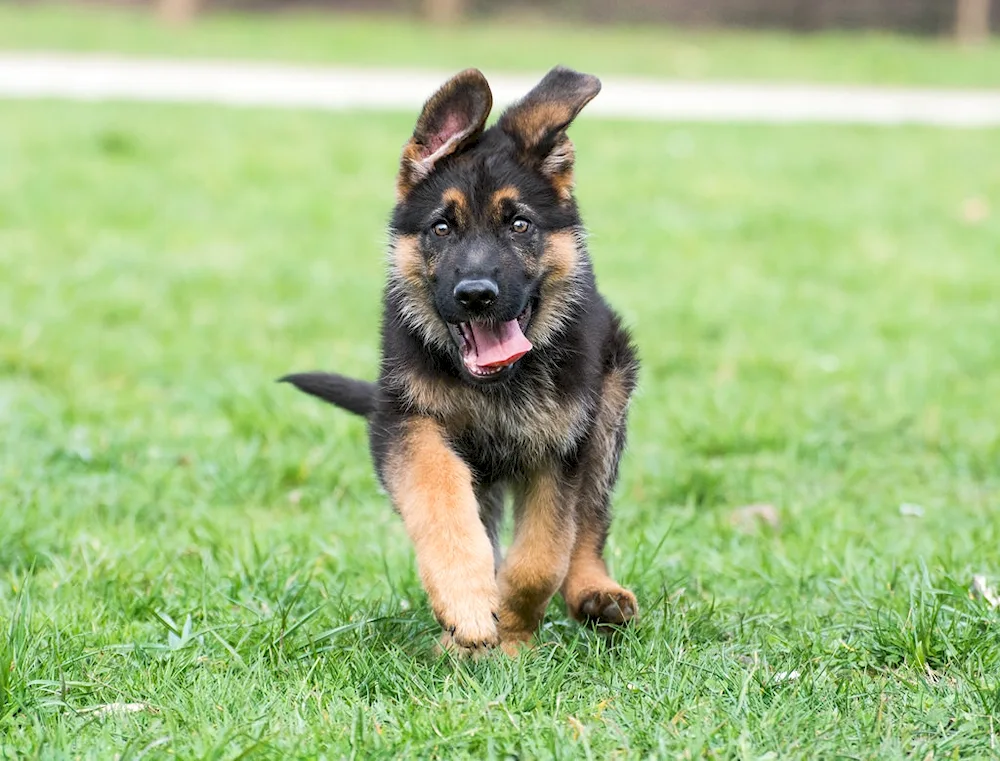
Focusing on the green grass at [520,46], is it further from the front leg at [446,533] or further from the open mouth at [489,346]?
the front leg at [446,533]

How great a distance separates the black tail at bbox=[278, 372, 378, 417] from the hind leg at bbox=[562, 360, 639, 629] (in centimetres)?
79

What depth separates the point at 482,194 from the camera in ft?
12.1

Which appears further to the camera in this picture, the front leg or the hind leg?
the hind leg

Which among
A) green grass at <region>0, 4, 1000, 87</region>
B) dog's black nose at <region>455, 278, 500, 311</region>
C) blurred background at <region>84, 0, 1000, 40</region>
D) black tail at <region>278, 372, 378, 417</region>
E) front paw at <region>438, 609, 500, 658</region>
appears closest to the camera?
front paw at <region>438, 609, 500, 658</region>

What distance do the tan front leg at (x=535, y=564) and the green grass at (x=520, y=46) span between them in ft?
48.7

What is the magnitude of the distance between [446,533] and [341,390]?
106 cm

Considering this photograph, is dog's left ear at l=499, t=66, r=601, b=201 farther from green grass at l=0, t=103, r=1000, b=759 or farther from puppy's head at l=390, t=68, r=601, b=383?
green grass at l=0, t=103, r=1000, b=759

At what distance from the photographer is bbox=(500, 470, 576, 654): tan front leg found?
140 inches

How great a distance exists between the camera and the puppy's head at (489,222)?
3.59 m

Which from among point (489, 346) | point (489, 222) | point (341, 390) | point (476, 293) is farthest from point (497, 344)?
point (341, 390)

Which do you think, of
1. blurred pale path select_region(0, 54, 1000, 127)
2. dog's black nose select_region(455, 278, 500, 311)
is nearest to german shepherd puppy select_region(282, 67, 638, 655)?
dog's black nose select_region(455, 278, 500, 311)

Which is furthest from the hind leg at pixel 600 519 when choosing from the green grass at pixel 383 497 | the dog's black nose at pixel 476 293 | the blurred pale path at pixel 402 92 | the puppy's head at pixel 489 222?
the blurred pale path at pixel 402 92

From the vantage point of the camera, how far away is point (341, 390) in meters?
4.34

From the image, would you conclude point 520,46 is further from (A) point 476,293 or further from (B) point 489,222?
(A) point 476,293
